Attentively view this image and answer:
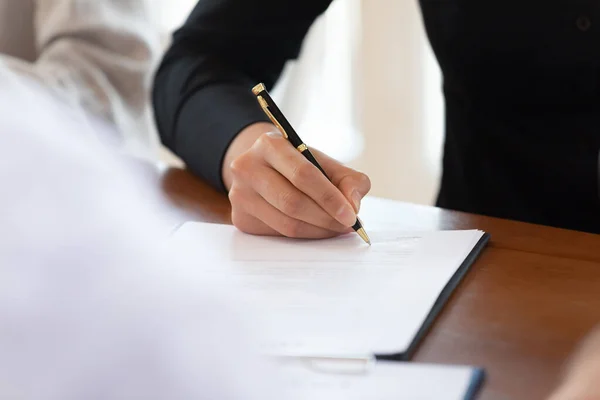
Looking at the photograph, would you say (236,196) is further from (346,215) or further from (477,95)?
(477,95)

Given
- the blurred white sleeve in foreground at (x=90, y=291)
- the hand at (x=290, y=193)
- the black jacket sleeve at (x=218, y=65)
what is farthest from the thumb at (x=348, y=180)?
the blurred white sleeve in foreground at (x=90, y=291)

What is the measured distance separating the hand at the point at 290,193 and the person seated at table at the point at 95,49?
0.45 meters

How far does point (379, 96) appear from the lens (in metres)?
1.92

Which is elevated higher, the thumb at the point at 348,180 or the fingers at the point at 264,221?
the thumb at the point at 348,180

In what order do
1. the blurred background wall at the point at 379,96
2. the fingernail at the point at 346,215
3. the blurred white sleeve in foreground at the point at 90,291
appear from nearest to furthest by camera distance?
the blurred white sleeve in foreground at the point at 90,291, the fingernail at the point at 346,215, the blurred background wall at the point at 379,96

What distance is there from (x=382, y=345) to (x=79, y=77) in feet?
2.61

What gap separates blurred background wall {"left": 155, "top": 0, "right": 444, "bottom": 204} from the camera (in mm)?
1831

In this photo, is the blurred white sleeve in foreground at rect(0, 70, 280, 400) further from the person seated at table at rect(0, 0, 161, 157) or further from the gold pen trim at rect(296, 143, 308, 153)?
the person seated at table at rect(0, 0, 161, 157)

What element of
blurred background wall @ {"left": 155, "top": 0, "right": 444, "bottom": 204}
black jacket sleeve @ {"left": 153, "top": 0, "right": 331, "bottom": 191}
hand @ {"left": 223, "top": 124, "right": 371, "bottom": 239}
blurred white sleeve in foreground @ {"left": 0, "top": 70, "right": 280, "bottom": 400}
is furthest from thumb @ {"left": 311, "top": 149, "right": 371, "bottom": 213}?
blurred background wall @ {"left": 155, "top": 0, "right": 444, "bottom": 204}

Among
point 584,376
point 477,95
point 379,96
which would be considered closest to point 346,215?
point 584,376

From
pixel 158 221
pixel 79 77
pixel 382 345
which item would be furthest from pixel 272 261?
pixel 79 77

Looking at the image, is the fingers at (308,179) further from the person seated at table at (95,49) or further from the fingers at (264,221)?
the person seated at table at (95,49)

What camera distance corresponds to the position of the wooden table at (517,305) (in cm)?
46

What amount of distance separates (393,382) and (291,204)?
25 centimetres
